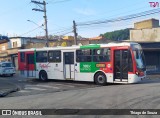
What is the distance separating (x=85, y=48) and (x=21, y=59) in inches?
309

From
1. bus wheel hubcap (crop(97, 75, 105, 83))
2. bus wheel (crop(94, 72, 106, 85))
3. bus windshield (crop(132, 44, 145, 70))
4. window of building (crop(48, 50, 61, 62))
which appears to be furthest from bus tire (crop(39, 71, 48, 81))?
bus windshield (crop(132, 44, 145, 70))

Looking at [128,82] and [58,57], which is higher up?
[58,57]

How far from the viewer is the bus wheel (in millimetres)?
21394

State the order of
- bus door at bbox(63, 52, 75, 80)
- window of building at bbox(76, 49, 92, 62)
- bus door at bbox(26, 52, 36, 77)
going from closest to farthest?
window of building at bbox(76, 49, 92, 62) → bus door at bbox(63, 52, 75, 80) → bus door at bbox(26, 52, 36, 77)

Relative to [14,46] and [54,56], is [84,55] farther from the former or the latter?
[14,46]

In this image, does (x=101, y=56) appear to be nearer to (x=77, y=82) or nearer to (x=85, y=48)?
(x=85, y=48)

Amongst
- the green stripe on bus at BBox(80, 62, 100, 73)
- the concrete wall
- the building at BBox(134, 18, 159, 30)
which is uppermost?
the building at BBox(134, 18, 159, 30)

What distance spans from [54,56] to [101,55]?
15.7 feet

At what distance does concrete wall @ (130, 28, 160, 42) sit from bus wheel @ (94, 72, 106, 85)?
41.9 meters

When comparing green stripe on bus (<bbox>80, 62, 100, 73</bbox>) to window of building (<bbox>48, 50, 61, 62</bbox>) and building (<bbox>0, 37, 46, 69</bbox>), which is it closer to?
window of building (<bbox>48, 50, 61, 62</bbox>)

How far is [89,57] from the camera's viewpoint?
2233 cm

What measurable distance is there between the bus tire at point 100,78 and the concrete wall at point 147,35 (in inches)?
1651

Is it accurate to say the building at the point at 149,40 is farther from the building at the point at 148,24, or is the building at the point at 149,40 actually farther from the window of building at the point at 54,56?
the window of building at the point at 54,56

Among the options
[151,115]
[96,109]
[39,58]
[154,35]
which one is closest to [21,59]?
[39,58]
